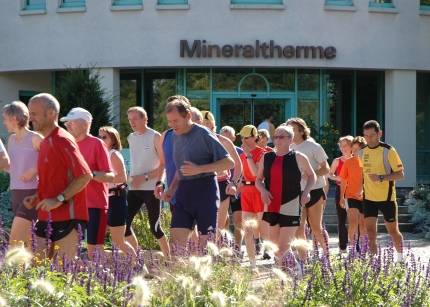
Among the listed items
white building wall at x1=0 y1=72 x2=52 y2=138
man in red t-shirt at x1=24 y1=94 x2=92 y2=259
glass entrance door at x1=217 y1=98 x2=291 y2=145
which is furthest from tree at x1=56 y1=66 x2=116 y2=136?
man in red t-shirt at x1=24 y1=94 x2=92 y2=259

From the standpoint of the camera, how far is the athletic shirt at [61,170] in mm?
6637

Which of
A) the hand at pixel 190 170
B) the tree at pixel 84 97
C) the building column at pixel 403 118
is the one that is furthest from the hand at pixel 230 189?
the building column at pixel 403 118

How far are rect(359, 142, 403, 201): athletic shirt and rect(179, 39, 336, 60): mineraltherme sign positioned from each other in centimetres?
1303

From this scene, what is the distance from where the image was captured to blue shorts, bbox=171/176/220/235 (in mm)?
7902

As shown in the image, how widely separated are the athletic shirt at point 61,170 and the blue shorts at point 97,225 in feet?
5.19

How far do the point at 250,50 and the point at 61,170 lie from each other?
58.0ft

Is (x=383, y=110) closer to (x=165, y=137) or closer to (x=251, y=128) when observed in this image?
(x=251, y=128)

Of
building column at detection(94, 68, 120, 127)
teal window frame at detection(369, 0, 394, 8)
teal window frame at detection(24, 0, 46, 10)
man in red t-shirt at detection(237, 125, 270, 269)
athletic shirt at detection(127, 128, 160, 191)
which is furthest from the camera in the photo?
teal window frame at detection(24, 0, 46, 10)

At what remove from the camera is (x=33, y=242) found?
5.83 metres

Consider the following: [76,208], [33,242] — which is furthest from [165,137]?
[33,242]

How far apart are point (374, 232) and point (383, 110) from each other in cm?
1615

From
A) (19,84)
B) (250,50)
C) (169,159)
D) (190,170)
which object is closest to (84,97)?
(250,50)

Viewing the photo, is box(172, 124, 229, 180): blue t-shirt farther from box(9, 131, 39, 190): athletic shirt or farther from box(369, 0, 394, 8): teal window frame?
box(369, 0, 394, 8): teal window frame

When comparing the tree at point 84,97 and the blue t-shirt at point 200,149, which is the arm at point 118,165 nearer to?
the blue t-shirt at point 200,149
